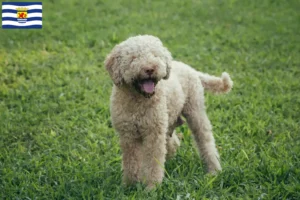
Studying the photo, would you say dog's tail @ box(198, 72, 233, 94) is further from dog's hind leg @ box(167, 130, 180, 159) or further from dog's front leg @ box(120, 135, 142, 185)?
dog's front leg @ box(120, 135, 142, 185)

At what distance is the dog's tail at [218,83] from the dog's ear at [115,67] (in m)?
1.51

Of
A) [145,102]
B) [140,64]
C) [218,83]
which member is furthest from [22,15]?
[140,64]

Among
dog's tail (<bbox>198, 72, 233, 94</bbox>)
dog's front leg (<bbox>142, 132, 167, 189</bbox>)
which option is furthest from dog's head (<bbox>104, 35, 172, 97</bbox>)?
dog's tail (<bbox>198, 72, 233, 94</bbox>)

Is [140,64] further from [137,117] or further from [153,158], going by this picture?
[153,158]

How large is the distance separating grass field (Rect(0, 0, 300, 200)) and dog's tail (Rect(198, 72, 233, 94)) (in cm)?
67

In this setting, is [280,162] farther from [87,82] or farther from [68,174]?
[87,82]

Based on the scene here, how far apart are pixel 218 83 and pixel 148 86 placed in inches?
61.5

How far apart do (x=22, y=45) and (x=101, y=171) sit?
5.06 meters

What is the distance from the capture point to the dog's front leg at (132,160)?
15.1 ft

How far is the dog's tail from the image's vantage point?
5.51 m

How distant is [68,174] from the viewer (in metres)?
4.81

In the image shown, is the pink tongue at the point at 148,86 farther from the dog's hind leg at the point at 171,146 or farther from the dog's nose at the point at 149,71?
the dog's hind leg at the point at 171,146

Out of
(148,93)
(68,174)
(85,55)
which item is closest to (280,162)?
(148,93)

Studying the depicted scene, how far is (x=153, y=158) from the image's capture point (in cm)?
452
